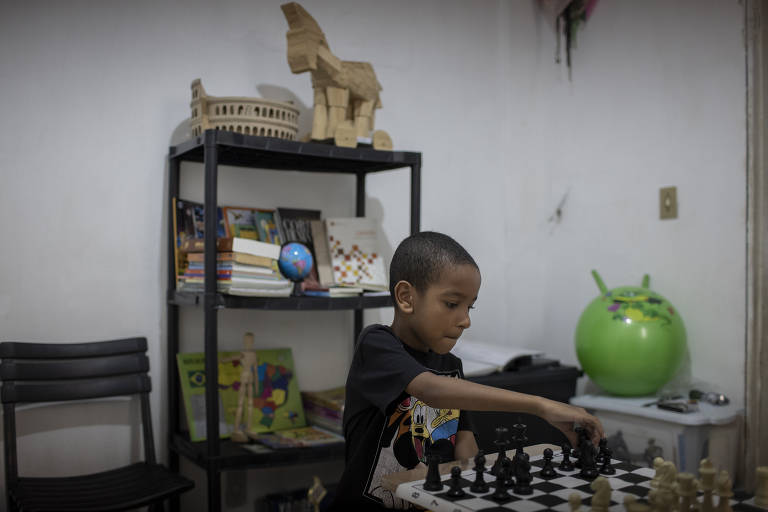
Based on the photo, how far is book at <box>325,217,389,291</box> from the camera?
2.67 m

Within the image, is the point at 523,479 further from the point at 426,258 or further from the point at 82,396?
the point at 82,396

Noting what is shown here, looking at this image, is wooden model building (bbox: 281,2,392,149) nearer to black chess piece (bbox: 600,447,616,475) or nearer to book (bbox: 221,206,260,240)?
book (bbox: 221,206,260,240)

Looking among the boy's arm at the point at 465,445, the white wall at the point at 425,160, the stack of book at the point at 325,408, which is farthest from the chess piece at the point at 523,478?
the white wall at the point at 425,160

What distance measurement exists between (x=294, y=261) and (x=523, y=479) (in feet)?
4.40

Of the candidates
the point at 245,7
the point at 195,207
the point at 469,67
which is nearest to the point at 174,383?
the point at 195,207

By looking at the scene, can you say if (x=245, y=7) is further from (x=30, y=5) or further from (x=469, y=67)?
(x=469, y=67)

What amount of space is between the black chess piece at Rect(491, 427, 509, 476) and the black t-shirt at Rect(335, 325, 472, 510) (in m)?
0.18

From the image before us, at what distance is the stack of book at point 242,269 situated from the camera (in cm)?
229

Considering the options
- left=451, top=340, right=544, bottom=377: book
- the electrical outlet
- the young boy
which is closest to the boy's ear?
the young boy

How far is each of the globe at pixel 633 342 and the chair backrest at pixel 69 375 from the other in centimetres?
167

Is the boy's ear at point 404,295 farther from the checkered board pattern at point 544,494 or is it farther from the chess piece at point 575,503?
the chess piece at point 575,503

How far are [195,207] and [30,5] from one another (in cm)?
86

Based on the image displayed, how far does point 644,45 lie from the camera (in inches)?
122

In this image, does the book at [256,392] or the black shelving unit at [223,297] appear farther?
the book at [256,392]
